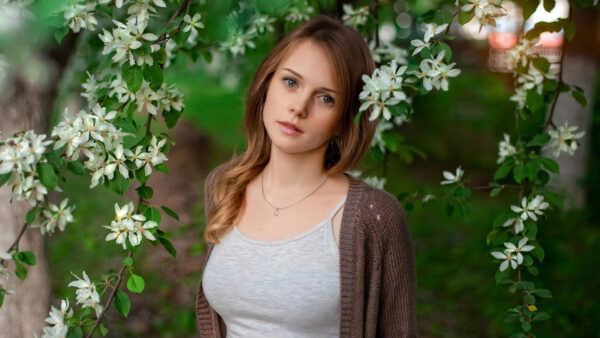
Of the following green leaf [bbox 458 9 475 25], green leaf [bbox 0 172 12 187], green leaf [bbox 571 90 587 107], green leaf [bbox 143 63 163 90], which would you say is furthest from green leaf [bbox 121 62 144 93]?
green leaf [bbox 571 90 587 107]

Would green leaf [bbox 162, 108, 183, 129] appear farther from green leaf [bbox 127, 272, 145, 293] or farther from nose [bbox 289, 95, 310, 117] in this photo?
green leaf [bbox 127, 272, 145, 293]

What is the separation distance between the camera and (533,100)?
202cm

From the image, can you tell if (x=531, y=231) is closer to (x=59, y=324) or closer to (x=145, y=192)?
(x=145, y=192)

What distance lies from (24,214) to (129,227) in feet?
4.38

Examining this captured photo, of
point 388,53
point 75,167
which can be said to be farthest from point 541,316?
point 75,167

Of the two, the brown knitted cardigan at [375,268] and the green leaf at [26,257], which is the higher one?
the green leaf at [26,257]

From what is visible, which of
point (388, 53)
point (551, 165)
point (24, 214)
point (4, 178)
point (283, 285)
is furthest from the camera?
point (24, 214)

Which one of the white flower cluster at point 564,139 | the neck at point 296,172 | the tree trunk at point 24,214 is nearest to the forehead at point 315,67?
the neck at point 296,172

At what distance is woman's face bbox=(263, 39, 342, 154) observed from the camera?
5.82 feet

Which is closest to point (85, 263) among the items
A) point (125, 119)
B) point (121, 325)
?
point (121, 325)

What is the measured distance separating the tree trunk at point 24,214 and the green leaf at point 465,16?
1789 mm

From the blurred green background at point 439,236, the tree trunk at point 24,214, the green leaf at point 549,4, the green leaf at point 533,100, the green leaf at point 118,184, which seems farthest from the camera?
the blurred green background at point 439,236

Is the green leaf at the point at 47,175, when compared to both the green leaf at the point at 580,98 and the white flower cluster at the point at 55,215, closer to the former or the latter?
the white flower cluster at the point at 55,215

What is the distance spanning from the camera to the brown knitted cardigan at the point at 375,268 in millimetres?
1770
